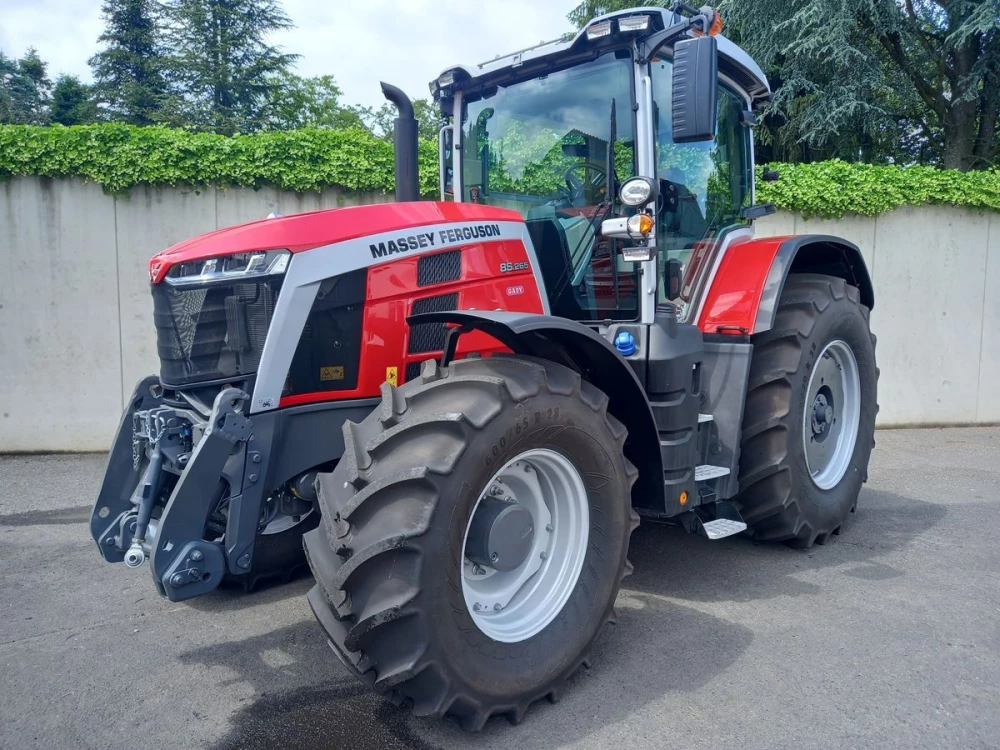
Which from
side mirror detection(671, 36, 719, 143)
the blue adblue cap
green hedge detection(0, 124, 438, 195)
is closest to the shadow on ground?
the blue adblue cap

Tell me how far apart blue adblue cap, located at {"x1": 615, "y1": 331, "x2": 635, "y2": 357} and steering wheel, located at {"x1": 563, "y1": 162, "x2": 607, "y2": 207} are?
669 millimetres

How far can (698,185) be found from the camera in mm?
4008

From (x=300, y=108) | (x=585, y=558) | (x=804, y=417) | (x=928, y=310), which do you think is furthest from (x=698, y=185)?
(x=300, y=108)

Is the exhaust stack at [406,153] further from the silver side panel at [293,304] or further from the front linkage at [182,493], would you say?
the front linkage at [182,493]

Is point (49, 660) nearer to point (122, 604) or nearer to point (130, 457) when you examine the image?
point (122, 604)

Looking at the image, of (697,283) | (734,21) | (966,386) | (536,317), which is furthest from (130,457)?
(734,21)

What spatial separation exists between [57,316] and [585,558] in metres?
5.86

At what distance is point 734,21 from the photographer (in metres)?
12.3

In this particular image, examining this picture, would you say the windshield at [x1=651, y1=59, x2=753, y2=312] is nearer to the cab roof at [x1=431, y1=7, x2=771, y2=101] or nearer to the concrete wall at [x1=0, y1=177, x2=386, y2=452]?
the cab roof at [x1=431, y1=7, x2=771, y2=101]

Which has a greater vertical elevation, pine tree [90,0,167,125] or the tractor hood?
pine tree [90,0,167,125]

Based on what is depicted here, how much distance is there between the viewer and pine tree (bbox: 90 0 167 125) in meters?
32.6

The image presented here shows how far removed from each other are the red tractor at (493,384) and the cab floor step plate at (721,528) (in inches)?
0.6

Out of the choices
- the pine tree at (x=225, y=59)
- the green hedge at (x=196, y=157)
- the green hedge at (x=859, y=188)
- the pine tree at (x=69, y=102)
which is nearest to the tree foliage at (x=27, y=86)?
the pine tree at (x=69, y=102)

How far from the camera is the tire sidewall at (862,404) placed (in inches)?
158
